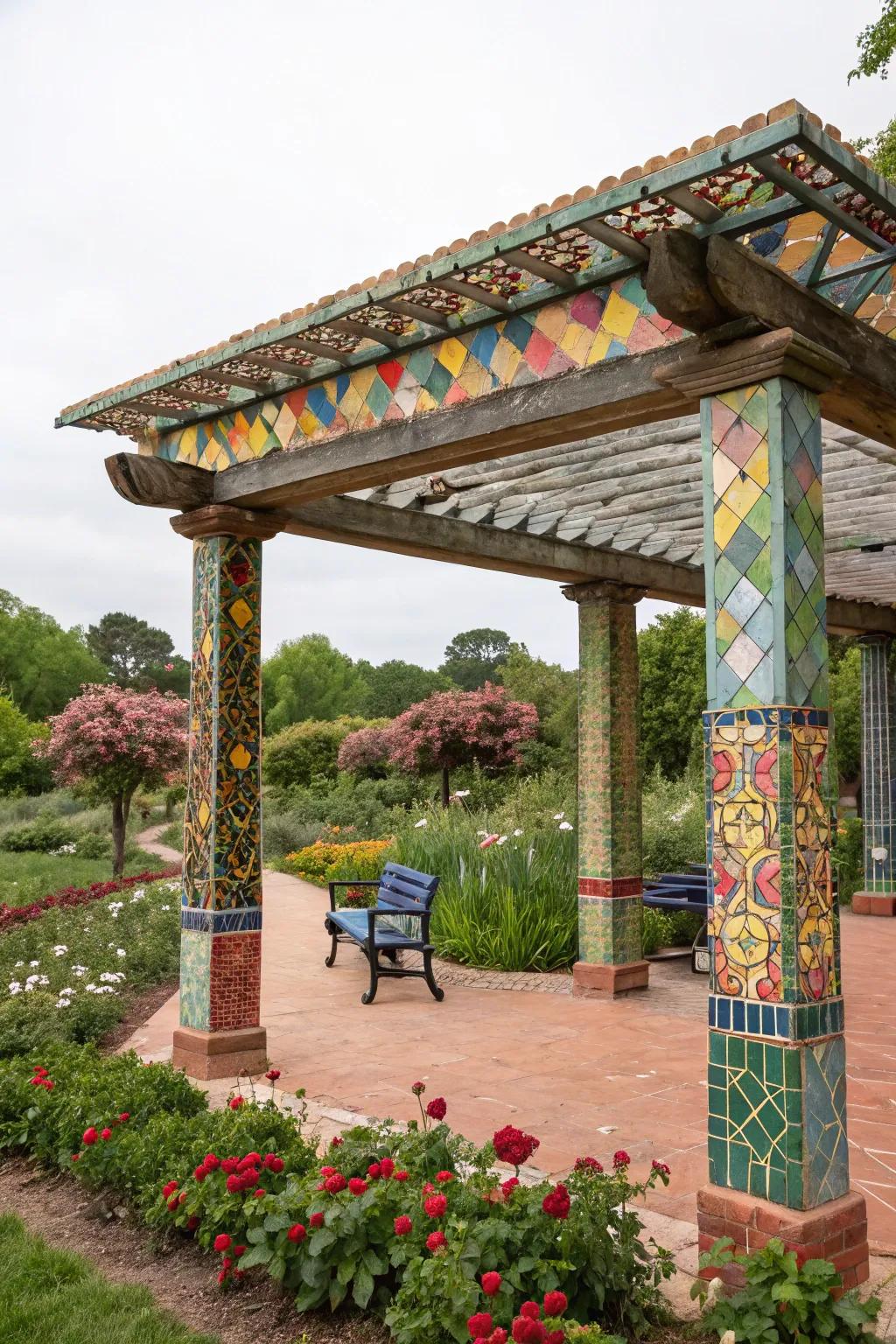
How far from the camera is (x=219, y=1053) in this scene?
17.9 ft

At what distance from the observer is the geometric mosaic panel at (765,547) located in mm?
3252

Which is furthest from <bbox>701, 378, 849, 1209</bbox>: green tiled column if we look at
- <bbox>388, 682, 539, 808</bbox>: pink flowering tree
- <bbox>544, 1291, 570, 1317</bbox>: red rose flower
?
<bbox>388, 682, 539, 808</bbox>: pink flowering tree

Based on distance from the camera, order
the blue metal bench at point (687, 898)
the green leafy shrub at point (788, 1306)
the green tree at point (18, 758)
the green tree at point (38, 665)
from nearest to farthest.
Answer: the green leafy shrub at point (788, 1306) → the blue metal bench at point (687, 898) → the green tree at point (18, 758) → the green tree at point (38, 665)

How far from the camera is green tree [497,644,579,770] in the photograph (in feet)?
64.5

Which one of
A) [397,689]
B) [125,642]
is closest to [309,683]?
[397,689]

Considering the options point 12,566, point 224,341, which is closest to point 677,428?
point 224,341

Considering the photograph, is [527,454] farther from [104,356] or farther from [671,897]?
[104,356]

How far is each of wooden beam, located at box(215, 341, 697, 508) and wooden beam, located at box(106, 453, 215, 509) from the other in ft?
0.52

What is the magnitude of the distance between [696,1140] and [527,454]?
11.1 ft

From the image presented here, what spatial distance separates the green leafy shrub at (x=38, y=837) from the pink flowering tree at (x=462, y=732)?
560 centimetres

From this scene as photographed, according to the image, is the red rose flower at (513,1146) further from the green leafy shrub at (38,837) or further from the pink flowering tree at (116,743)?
the green leafy shrub at (38,837)

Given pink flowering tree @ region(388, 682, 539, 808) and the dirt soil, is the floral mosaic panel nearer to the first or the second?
the dirt soil

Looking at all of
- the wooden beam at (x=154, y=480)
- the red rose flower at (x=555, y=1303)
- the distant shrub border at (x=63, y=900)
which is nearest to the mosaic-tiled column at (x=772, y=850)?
the red rose flower at (x=555, y=1303)

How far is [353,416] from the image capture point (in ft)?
16.3
